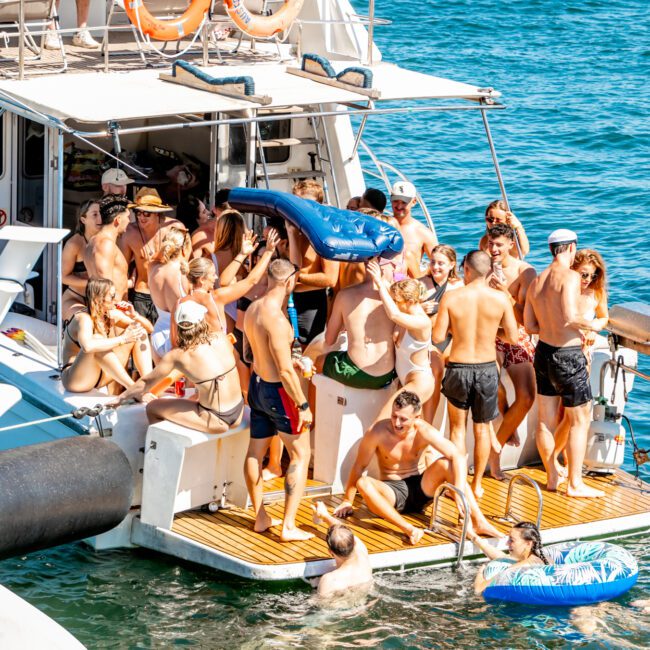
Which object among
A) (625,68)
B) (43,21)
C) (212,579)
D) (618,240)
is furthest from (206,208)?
(625,68)

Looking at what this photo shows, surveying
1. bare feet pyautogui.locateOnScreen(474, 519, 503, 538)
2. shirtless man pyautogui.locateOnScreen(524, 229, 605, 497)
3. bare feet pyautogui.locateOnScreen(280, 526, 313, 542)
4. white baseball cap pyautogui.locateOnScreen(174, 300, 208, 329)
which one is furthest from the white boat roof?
bare feet pyautogui.locateOnScreen(474, 519, 503, 538)

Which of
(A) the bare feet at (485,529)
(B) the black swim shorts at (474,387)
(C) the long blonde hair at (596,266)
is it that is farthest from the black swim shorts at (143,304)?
(C) the long blonde hair at (596,266)

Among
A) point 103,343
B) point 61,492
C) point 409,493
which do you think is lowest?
point 409,493

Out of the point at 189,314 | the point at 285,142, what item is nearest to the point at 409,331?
the point at 189,314

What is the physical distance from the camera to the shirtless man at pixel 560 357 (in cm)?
881

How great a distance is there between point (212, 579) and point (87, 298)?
6.52ft

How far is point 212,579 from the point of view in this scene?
8.45 meters

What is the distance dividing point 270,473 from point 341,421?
0.74 m

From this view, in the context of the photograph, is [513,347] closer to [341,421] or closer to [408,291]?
[408,291]

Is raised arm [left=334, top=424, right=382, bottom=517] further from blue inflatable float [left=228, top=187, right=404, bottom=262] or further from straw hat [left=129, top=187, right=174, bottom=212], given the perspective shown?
straw hat [left=129, top=187, right=174, bottom=212]

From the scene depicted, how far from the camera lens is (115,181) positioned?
988 centimetres

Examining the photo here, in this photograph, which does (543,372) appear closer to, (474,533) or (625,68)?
(474,533)

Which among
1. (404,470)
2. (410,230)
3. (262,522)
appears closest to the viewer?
(262,522)

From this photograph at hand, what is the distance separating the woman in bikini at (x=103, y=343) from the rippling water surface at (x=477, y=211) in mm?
1154
